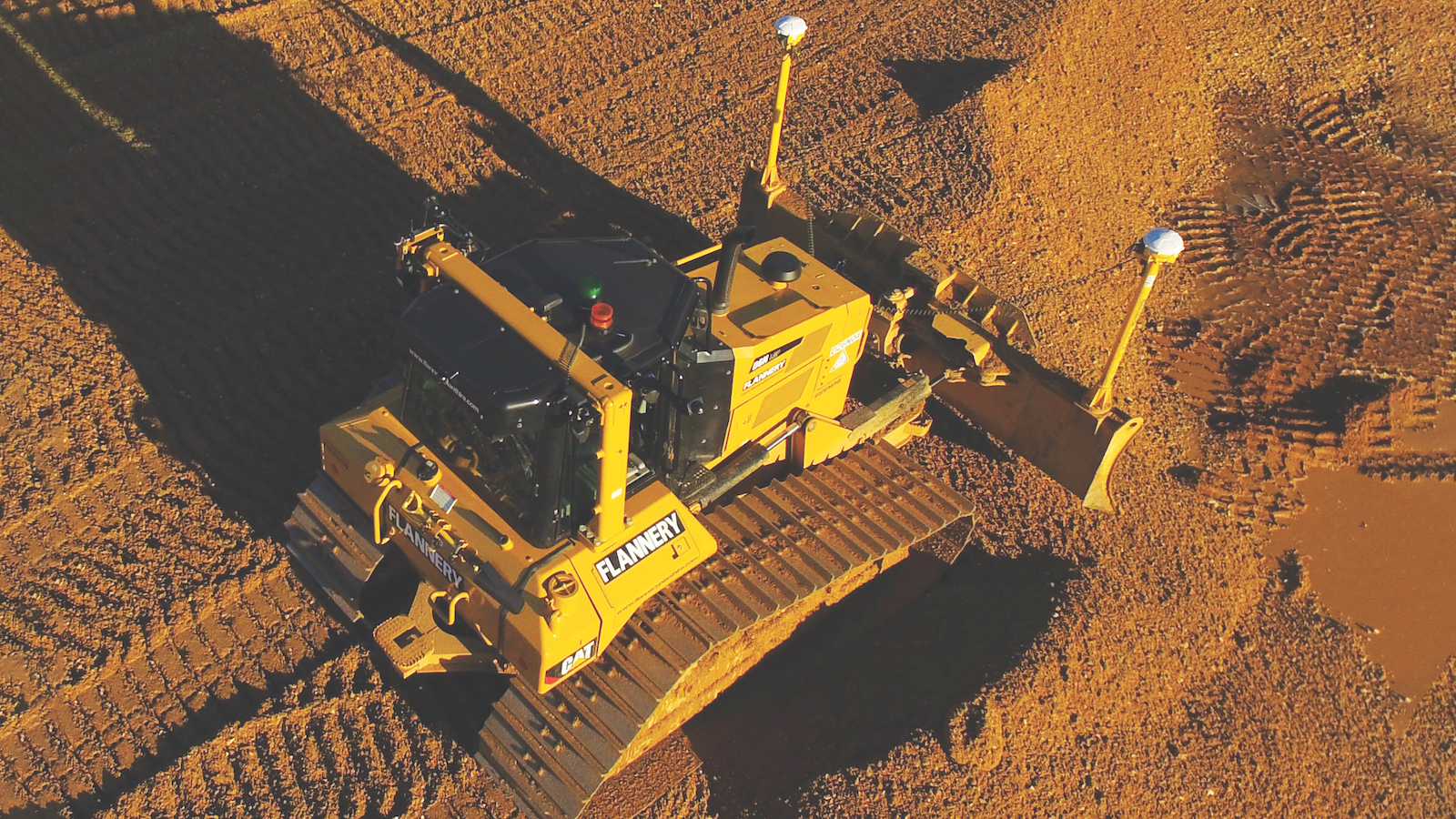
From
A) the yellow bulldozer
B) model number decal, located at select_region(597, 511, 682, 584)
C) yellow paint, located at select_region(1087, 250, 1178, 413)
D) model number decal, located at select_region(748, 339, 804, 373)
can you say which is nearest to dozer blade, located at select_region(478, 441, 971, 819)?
the yellow bulldozer

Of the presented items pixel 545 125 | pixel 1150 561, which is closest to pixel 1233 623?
pixel 1150 561

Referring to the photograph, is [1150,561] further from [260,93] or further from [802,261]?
[260,93]

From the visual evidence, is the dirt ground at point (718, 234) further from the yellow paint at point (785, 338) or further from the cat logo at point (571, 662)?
the yellow paint at point (785, 338)

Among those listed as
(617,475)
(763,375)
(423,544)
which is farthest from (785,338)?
(423,544)

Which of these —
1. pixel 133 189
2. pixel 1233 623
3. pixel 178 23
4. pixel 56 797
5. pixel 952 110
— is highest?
pixel 178 23

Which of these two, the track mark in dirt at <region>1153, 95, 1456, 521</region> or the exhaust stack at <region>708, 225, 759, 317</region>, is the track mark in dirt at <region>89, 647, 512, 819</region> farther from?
the track mark in dirt at <region>1153, 95, 1456, 521</region>
